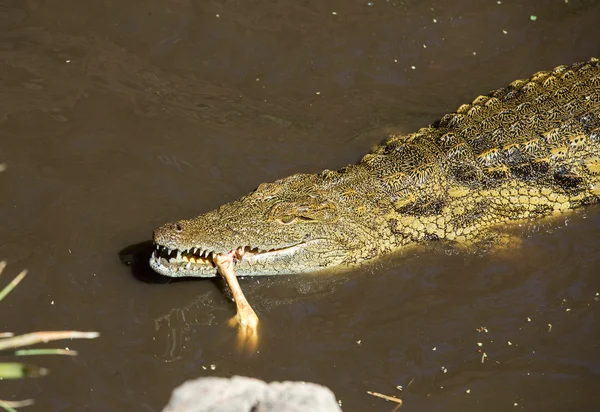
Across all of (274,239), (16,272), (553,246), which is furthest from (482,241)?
(16,272)

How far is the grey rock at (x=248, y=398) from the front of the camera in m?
3.50

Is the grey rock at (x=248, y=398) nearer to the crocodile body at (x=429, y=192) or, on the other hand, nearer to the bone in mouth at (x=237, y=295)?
the bone in mouth at (x=237, y=295)

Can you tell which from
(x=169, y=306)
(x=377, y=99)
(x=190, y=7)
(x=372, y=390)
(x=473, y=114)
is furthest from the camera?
(x=190, y=7)

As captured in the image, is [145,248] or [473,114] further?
[473,114]

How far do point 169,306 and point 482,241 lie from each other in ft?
7.90

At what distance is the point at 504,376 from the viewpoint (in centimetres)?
475

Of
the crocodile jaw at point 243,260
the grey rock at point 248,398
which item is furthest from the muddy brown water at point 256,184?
the grey rock at point 248,398

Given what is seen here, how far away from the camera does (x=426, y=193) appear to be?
5547 mm

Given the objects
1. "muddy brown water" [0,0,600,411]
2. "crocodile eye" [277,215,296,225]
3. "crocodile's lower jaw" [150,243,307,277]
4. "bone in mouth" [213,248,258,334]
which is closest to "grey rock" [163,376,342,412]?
"muddy brown water" [0,0,600,411]

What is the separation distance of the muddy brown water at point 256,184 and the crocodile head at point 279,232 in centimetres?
18

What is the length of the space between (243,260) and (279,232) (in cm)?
32

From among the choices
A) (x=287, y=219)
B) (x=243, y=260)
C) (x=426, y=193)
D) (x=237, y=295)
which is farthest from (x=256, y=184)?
(x=426, y=193)

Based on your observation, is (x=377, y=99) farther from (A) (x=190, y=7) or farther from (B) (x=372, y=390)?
(B) (x=372, y=390)

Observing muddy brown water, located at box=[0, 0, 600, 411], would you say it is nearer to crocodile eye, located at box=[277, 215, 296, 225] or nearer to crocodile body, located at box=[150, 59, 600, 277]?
crocodile body, located at box=[150, 59, 600, 277]
